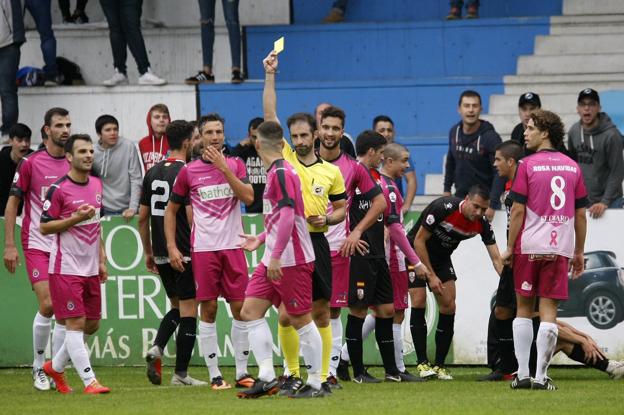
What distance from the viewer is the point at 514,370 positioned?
12789mm

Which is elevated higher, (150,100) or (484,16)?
(484,16)

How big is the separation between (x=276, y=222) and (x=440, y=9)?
34.5ft

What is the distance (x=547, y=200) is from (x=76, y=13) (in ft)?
37.9

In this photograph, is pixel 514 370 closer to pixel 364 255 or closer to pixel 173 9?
pixel 364 255

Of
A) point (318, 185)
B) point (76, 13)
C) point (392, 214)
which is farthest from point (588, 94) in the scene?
point (76, 13)

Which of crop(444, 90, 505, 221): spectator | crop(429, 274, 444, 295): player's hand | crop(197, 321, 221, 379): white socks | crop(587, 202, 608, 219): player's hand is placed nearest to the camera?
crop(197, 321, 221, 379): white socks

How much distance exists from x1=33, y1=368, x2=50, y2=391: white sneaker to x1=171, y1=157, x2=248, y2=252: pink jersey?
1.97 metres

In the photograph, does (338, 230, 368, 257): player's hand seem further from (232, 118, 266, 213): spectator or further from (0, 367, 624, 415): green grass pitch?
(232, 118, 266, 213): spectator

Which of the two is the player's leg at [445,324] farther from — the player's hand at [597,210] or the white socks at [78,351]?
the white socks at [78,351]

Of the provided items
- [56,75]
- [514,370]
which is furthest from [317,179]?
[56,75]

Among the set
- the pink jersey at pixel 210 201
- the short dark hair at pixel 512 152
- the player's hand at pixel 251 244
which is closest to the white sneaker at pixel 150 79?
the pink jersey at pixel 210 201

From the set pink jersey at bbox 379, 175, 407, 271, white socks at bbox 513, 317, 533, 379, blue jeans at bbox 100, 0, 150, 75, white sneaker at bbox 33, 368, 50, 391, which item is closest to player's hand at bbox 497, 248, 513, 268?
white socks at bbox 513, 317, 533, 379

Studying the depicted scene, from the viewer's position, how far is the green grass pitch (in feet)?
31.9

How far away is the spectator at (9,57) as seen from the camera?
1806 centimetres
